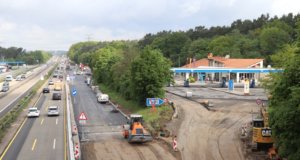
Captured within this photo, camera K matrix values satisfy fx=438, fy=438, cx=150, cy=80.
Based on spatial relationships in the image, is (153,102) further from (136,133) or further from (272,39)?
(272,39)

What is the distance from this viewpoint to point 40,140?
1384 inches

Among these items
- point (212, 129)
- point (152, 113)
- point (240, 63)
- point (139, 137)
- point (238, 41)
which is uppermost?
point (238, 41)

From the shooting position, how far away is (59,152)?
100 feet

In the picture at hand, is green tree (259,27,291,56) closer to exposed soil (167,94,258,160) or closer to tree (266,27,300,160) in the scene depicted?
exposed soil (167,94,258,160)

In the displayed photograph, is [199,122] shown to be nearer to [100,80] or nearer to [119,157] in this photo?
[119,157]

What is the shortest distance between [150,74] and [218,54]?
8002 cm

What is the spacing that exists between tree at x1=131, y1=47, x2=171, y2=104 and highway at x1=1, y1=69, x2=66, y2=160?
Result: 974 centimetres

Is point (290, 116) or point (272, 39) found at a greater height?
point (272, 39)

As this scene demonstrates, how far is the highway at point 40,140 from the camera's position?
29750 millimetres

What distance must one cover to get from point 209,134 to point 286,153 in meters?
13.1

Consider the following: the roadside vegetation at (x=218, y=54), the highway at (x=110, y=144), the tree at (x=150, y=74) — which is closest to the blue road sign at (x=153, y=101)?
the roadside vegetation at (x=218, y=54)

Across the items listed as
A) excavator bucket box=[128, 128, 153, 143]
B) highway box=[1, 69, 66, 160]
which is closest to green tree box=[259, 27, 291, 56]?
highway box=[1, 69, 66, 160]

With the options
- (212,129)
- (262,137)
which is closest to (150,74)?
(212,129)

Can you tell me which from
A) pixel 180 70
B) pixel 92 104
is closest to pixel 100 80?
pixel 180 70
